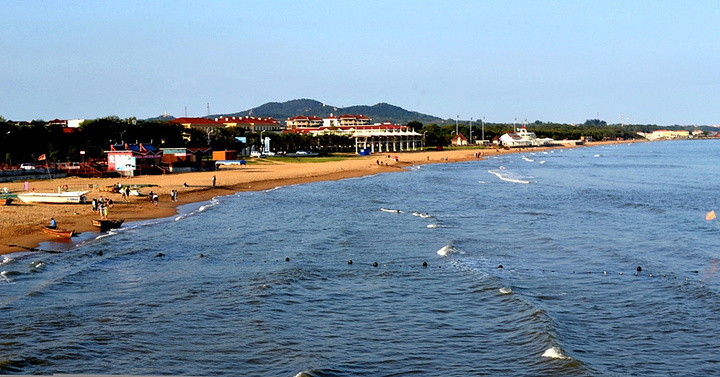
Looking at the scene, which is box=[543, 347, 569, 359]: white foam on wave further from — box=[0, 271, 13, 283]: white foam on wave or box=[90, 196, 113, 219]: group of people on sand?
box=[90, 196, 113, 219]: group of people on sand

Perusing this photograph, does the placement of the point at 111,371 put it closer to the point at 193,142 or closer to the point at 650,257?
the point at 650,257

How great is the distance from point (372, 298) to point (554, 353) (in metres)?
7.45

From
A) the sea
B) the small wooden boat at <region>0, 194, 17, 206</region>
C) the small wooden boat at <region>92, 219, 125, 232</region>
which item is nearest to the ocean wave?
the sea

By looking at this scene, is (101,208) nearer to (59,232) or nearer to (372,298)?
(59,232)

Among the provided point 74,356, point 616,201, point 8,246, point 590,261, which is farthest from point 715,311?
point 616,201

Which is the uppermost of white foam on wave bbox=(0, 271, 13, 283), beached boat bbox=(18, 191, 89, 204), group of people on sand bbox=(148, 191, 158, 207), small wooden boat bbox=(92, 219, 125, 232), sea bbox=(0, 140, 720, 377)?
beached boat bbox=(18, 191, 89, 204)

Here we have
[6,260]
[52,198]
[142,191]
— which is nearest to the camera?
[6,260]

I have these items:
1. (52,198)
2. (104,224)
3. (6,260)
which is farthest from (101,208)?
(6,260)

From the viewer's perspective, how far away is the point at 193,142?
120 m

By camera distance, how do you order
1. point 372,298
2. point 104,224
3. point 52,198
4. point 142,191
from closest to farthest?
point 372,298 < point 104,224 < point 52,198 < point 142,191

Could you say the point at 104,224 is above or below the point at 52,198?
below

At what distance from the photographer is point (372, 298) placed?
77.9 ft

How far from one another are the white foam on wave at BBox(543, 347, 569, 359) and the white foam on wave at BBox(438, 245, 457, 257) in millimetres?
13102

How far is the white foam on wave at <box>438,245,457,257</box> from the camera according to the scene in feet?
103
